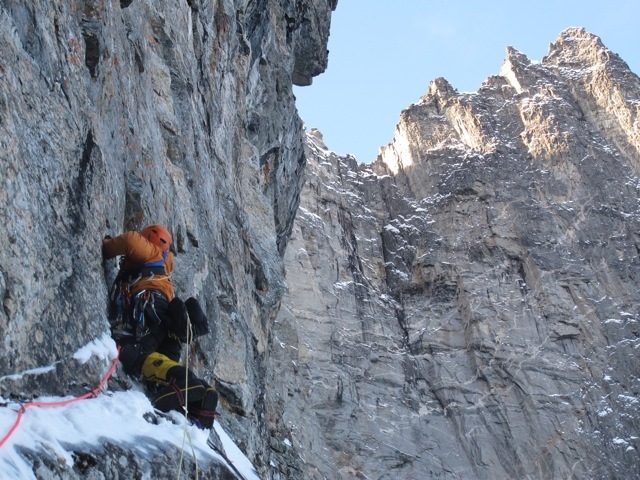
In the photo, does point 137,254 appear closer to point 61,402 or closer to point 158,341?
point 158,341

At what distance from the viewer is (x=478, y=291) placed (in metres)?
39.8

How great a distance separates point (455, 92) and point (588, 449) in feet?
86.0

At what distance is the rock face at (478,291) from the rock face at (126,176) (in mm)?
16167

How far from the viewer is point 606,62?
52906mm

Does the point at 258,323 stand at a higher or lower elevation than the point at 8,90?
higher

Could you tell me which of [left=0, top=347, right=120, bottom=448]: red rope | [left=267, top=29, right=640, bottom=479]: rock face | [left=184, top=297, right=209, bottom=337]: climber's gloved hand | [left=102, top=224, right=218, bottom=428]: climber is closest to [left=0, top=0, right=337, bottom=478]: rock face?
[left=0, top=347, right=120, bottom=448]: red rope

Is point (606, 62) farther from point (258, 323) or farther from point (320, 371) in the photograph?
point (258, 323)

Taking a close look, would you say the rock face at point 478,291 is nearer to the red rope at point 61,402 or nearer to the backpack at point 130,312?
the backpack at point 130,312

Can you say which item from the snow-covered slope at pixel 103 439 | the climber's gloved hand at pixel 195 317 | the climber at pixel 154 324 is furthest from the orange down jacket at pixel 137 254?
the snow-covered slope at pixel 103 439

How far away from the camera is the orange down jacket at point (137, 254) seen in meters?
5.91

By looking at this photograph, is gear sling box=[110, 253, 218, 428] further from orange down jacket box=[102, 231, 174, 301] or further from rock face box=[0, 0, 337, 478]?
rock face box=[0, 0, 337, 478]

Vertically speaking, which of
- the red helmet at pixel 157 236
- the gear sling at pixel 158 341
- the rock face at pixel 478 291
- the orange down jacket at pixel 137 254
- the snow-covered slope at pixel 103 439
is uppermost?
the rock face at pixel 478 291

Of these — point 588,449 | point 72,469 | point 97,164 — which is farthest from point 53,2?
point 588,449

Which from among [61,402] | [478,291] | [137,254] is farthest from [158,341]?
[478,291]
